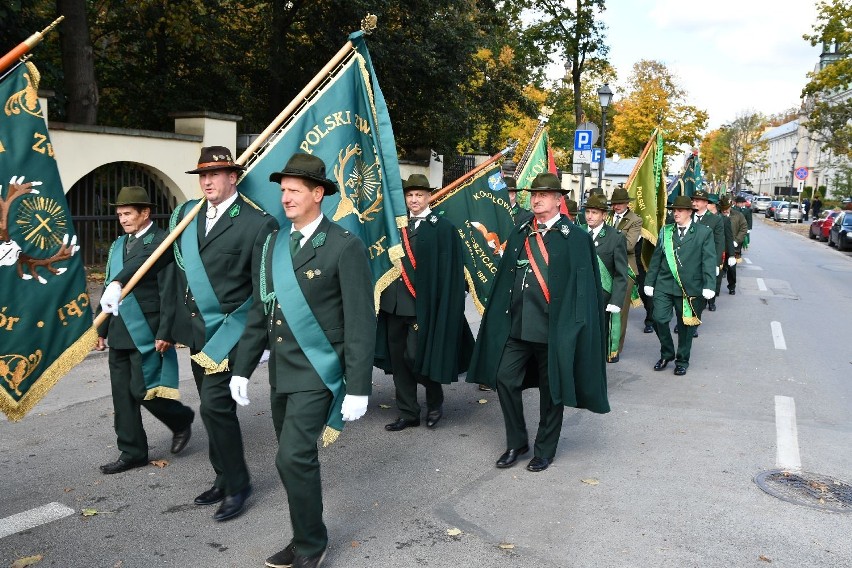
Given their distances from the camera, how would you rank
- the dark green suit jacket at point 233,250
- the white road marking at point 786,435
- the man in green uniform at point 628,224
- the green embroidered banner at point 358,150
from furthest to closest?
the man in green uniform at point 628,224 → the white road marking at point 786,435 → the green embroidered banner at point 358,150 → the dark green suit jacket at point 233,250

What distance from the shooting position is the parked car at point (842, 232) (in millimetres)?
30400

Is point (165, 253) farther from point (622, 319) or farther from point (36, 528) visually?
point (622, 319)

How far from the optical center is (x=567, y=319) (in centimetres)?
565

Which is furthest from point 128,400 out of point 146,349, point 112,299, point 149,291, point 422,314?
point 422,314

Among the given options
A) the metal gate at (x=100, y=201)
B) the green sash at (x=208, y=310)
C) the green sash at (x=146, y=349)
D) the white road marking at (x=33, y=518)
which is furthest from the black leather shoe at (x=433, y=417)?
the metal gate at (x=100, y=201)

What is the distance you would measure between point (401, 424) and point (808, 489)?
120 inches

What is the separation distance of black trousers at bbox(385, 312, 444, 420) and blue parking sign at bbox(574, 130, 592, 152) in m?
13.3

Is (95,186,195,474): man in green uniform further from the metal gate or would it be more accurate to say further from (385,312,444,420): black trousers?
the metal gate

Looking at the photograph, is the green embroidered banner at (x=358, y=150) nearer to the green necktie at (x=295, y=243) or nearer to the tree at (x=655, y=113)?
the green necktie at (x=295, y=243)

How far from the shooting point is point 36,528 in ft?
14.5

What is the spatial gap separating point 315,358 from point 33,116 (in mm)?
1955

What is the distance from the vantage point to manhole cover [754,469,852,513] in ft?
16.8

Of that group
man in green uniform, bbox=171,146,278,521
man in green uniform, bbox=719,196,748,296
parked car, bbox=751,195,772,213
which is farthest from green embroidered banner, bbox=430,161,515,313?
parked car, bbox=751,195,772,213

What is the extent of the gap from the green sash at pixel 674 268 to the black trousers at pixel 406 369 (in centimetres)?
355
